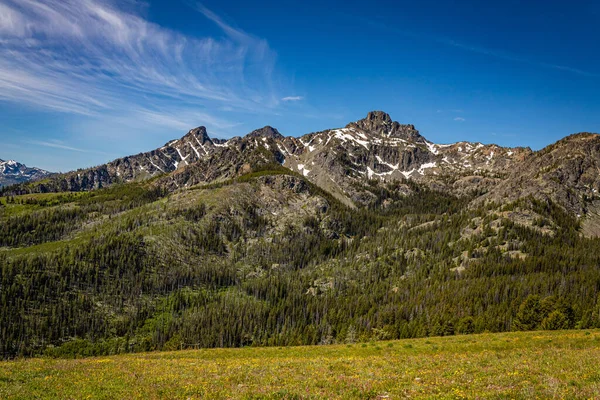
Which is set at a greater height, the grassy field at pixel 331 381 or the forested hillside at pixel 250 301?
the grassy field at pixel 331 381

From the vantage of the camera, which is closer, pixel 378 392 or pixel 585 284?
pixel 378 392

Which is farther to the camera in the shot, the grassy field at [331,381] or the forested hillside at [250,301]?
the forested hillside at [250,301]

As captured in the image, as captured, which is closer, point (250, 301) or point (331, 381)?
point (331, 381)

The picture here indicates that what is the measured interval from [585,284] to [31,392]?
188 m

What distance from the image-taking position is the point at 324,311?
153750 mm

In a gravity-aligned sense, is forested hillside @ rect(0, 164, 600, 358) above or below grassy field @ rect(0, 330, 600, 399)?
below

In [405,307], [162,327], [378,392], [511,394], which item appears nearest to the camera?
[511,394]

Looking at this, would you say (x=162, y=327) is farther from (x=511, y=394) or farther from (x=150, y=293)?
(x=511, y=394)

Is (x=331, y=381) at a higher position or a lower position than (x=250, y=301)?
higher

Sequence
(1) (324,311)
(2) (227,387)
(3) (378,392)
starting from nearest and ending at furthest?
1. (3) (378,392)
2. (2) (227,387)
3. (1) (324,311)

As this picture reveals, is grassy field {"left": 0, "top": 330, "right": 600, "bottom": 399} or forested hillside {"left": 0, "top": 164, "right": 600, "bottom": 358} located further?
forested hillside {"left": 0, "top": 164, "right": 600, "bottom": 358}

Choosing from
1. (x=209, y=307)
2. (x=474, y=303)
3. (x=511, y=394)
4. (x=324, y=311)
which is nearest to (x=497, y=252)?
(x=474, y=303)

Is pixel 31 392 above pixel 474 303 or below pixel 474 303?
above

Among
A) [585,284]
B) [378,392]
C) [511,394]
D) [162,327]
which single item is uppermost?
[511,394]
